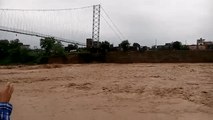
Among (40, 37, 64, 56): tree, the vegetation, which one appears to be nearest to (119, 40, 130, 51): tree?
the vegetation

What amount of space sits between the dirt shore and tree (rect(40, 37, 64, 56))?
14833 millimetres

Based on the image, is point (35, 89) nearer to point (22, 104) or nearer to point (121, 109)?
point (22, 104)

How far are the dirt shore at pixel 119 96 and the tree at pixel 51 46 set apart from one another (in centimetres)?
1483

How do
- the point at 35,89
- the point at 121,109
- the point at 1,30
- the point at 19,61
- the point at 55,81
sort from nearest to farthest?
the point at 121,109 < the point at 35,89 < the point at 55,81 < the point at 19,61 < the point at 1,30

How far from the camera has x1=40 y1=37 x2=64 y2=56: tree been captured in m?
32.7

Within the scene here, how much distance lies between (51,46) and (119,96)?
965 inches

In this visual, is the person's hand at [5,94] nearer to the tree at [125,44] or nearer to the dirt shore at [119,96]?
the dirt shore at [119,96]

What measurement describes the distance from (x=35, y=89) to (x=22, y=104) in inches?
113

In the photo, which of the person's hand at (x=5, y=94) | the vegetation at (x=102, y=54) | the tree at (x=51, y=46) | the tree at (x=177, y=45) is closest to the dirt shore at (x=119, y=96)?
the vegetation at (x=102, y=54)

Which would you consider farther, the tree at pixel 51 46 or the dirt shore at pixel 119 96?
the tree at pixel 51 46

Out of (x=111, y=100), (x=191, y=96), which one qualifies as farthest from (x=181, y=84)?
(x=111, y=100)

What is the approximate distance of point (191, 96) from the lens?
11.8 m

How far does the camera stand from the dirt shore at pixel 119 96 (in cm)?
1027

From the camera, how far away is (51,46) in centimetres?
3603
